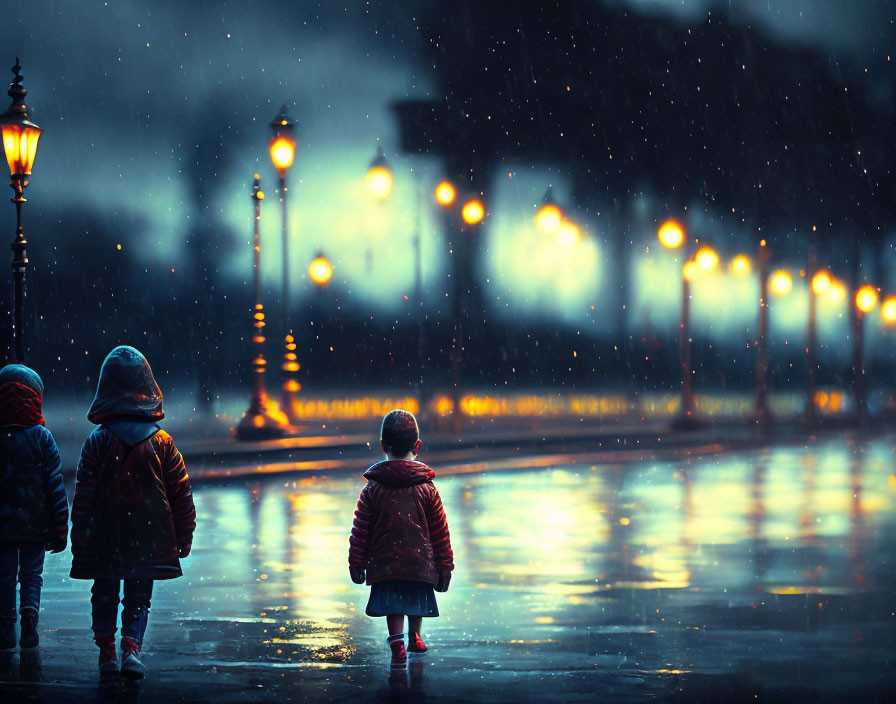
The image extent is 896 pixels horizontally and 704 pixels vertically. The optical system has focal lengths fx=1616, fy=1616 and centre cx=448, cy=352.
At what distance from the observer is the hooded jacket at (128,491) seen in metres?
7.44

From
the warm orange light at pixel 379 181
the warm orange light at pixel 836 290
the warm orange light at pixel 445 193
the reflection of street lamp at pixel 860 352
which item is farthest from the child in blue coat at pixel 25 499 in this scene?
the warm orange light at pixel 836 290

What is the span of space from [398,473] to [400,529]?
0.27 m

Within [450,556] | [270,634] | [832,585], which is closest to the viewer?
[450,556]

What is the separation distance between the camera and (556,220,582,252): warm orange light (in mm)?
36369

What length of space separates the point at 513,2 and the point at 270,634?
2384 cm

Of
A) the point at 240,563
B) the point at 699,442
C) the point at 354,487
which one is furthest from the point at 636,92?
the point at 240,563

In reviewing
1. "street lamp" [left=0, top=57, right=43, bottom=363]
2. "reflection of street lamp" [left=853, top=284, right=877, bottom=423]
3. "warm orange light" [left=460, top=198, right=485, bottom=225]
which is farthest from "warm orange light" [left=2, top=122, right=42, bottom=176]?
"reflection of street lamp" [left=853, top=284, right=877, bottom=423]

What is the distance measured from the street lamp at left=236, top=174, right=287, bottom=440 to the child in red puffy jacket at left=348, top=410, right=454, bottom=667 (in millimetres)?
22440

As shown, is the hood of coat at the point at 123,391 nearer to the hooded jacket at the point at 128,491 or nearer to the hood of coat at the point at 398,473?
the hooded jacket at the point at 128,491

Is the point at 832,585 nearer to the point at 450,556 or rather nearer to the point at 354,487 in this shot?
the point at 450,556

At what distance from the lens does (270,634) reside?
902 cm

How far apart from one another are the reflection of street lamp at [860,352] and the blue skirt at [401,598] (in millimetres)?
35400

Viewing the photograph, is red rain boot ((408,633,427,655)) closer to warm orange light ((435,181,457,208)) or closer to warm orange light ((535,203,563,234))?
warm orange light ((535,203,563,234))

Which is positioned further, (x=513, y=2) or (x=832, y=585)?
(x=513, y=2)
